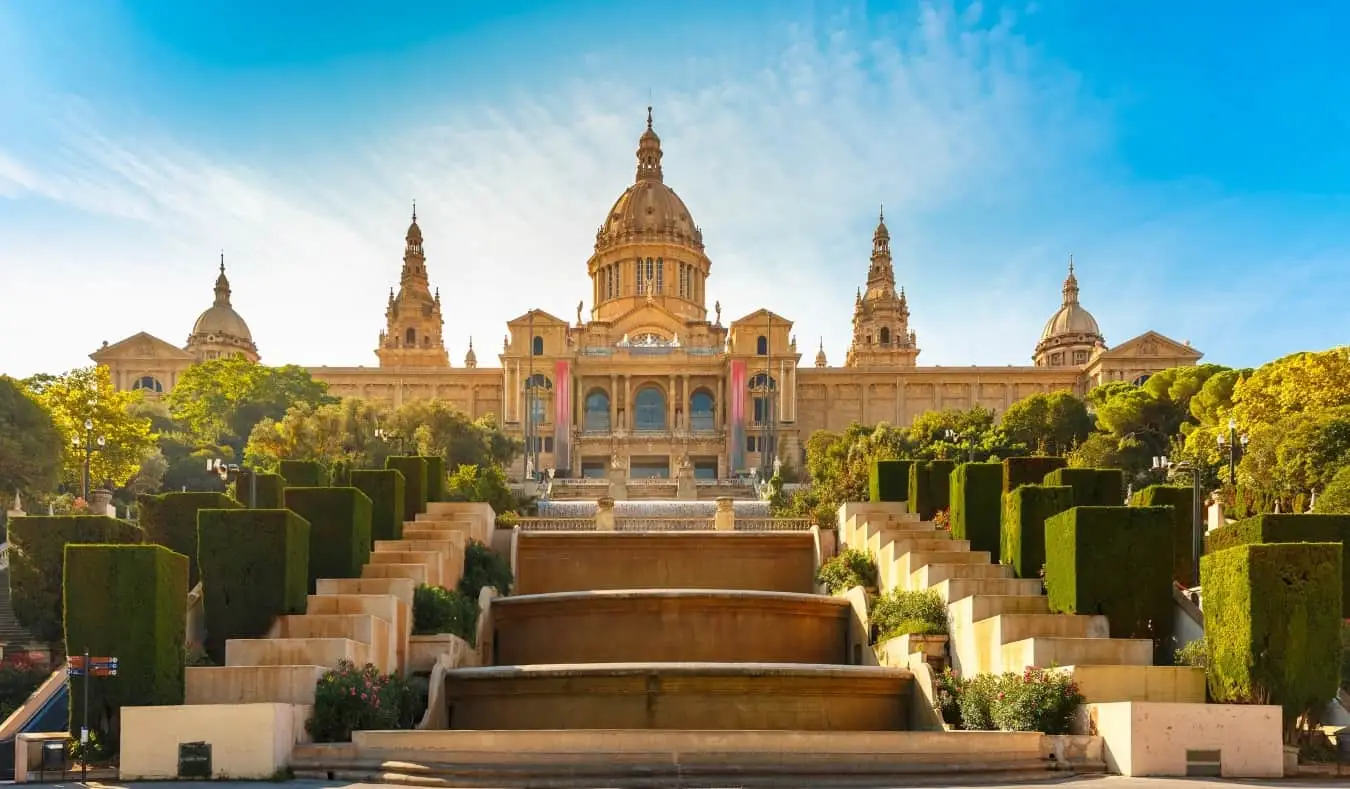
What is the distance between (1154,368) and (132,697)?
95.1 metres

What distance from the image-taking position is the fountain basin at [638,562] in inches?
1242

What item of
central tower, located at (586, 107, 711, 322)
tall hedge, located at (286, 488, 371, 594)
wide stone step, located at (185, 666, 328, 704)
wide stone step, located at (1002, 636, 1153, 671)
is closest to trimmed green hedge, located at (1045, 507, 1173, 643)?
wide stone step, located at (1002, 636, 1153, 671)

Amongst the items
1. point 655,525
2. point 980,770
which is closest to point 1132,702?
point 980,770

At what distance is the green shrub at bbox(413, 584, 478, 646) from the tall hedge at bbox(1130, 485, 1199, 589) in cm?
1403

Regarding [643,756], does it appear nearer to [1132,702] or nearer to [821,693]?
[821,693]

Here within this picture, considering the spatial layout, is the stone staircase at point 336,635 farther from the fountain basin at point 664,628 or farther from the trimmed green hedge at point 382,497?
the fountain basin at point 664,628

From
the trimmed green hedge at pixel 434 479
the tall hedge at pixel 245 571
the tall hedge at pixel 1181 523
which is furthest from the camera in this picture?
the trimmed green hedge at pixel 434 479

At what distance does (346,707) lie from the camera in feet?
66.2

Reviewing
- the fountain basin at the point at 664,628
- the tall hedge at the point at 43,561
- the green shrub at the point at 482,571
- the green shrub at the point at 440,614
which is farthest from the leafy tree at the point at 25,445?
the fountain basin at the point at 664,628

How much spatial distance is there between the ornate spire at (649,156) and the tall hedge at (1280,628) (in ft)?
340

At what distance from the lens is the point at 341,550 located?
2622cm

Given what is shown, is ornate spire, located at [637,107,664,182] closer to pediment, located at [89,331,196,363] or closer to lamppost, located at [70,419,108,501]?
pediment, located at [89,331,196,363]

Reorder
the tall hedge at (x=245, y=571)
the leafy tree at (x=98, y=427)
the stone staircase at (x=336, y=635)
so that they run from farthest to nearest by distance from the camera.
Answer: the leafy tree at (x=98, y=427), the tall hedge at (x=245, y=571), the stone staircase at (x=336, y=635)

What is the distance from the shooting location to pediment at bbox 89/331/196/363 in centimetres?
10356
